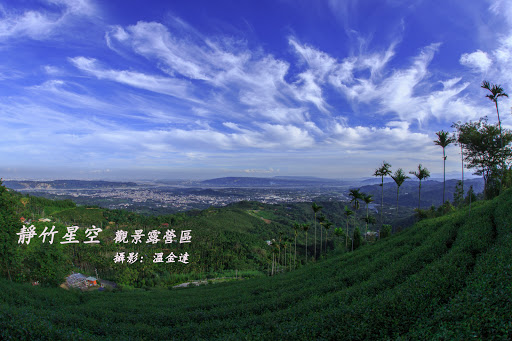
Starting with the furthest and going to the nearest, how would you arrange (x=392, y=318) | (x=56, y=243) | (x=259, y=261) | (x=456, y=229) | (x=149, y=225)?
(x=149, y=225) → (x=259, y=261) → (x=56, y=243) → (x=456, y=229) → (x=392, y=318)

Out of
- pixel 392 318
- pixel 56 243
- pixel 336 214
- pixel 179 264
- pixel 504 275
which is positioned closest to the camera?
pixel 504 275

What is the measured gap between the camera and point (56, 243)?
915 inches

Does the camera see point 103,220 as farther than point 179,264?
Yes

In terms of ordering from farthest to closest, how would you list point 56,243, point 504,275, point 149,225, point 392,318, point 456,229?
point 149,225 < point 56,243 < point 456,229 < point 392,318 < point 504,275

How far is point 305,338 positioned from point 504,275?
543 cm

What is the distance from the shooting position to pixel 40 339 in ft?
20.2

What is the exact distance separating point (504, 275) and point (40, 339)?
1250cm

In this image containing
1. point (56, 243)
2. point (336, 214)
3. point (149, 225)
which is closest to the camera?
point (56, 243)

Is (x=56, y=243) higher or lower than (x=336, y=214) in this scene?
higher

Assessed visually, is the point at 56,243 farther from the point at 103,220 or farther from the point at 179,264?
the point at 103,220

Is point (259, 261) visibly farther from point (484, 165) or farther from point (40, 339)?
point (40, 339)

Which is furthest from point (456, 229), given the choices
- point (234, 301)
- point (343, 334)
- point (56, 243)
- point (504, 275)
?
point (56, 243)

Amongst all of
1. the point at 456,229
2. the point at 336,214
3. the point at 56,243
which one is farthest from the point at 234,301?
the point at 336,214

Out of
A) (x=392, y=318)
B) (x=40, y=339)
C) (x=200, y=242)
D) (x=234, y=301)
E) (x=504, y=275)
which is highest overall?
(x=504, y=275)
